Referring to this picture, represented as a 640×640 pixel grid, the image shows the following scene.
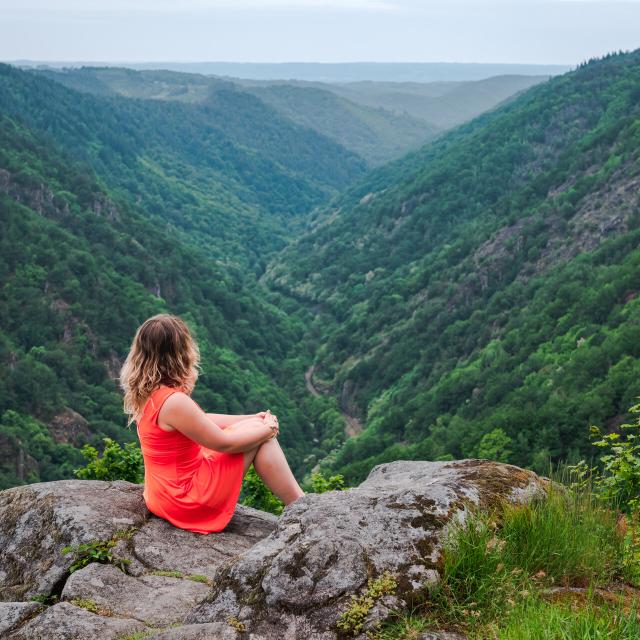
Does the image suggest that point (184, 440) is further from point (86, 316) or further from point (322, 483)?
point (86, 316)

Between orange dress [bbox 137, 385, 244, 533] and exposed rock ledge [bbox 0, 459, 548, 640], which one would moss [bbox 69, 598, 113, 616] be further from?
orange dress [bbox 137, 385, 244, 533]

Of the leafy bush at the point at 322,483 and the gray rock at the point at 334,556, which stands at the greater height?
the gray rock at the point at 334,556

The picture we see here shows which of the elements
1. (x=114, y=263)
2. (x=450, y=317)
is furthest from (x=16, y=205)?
(x=450, y=317)

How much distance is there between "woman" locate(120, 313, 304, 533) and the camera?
7.18m

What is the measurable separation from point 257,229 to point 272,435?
611 ft

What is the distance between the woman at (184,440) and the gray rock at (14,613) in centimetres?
175

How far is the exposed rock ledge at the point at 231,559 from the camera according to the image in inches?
212

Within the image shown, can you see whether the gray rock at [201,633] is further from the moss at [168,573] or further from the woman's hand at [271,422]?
the woman's hand at [271,422]

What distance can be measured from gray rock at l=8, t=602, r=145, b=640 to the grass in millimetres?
2076

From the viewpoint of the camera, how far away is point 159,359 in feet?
23.7

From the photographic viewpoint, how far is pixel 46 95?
603ft

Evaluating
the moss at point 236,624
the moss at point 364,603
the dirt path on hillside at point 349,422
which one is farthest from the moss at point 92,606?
the dirt path on hillside at point 349,422

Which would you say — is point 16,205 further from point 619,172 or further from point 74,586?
point 74,586

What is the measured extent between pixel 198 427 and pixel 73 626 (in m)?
2.10
